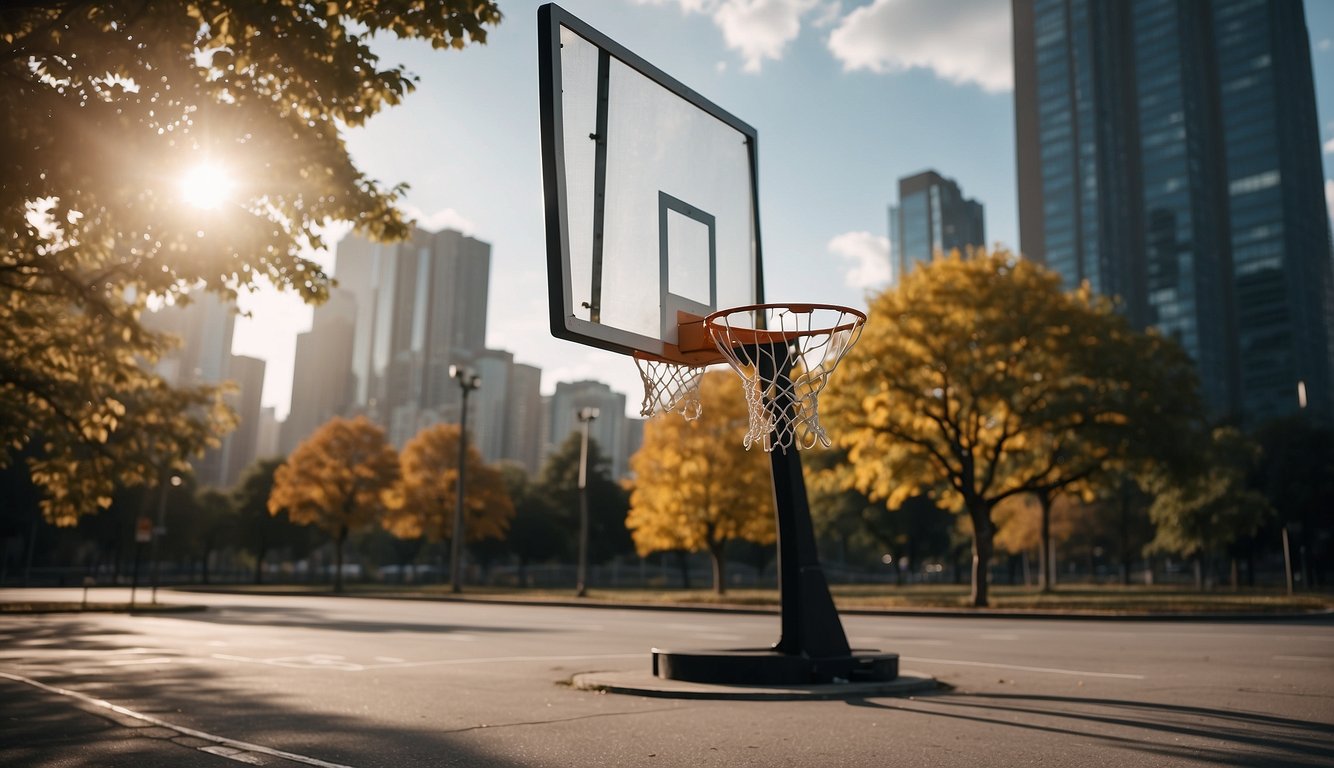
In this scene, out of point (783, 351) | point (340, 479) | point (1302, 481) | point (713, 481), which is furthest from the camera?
point (1302, 481)

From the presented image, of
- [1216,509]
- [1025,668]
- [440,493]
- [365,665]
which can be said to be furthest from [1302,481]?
[365,665]

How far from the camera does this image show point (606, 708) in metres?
9.33

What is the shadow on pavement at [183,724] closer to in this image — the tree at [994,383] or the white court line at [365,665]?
the white court line at [365,665]

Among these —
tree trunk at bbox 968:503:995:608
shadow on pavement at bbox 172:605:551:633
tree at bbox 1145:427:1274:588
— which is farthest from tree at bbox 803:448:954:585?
shadow on pavement at bbox 172:605:551:633

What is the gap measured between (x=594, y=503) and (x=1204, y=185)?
124 meters

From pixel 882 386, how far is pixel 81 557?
99422 millimetres

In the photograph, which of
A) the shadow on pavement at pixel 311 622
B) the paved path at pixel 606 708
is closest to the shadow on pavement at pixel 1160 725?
the paved path at pixel 606 708

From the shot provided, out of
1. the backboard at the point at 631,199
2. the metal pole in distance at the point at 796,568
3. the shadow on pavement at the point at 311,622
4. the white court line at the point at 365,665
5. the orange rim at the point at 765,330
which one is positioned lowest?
the shadow on pavement at the point at 311,622

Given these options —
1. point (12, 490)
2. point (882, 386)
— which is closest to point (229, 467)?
point (12, 490)

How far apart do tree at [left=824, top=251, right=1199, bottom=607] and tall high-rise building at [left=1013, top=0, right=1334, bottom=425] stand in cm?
13057

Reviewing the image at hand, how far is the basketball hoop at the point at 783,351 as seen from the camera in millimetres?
9906

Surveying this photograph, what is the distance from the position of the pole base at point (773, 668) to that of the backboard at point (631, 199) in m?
3.54

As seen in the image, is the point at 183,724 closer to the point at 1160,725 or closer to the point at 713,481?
the point at 1160,725

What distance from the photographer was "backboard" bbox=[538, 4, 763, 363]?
882 cm
